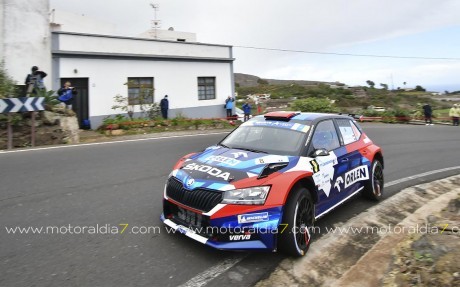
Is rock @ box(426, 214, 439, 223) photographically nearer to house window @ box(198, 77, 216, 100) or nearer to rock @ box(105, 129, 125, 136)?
rock @ box(105, 129, 125, 136)

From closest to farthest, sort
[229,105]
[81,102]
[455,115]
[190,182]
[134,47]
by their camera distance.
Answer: [190,182] → [81,102] → [134,47] → [229,105] → [455,115]

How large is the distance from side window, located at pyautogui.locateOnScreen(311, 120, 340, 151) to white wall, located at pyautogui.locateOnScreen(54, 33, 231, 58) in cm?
1605

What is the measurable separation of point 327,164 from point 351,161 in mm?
956

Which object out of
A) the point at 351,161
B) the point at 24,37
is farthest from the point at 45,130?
the point at 351,161

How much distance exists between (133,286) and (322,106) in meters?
28.2

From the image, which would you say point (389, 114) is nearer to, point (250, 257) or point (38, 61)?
point (38, 61)

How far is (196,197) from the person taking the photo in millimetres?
3877

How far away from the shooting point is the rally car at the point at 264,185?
3711mm

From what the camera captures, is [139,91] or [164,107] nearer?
[139,91]

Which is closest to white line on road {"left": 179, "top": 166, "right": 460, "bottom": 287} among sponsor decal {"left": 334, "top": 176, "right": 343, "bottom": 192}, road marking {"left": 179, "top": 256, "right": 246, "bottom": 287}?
road marking {"left": 179, "top": 256, "right": 246, "bottom": 287}

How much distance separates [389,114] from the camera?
32.4 metres

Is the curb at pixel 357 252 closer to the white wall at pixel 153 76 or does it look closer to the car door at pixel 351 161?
the car door at pixel 351 161

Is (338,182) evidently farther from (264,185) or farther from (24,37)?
(24,37)

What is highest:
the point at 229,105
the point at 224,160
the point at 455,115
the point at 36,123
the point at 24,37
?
the point at 24,37
